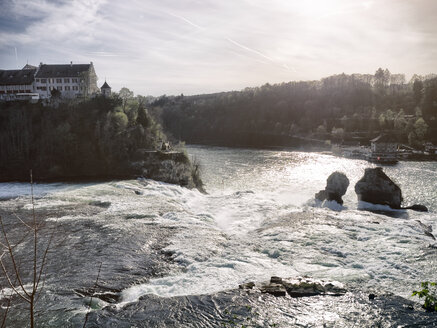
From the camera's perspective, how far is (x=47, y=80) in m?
74.9

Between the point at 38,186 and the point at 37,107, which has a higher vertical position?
the point at 37,107

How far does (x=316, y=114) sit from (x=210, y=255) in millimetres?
132180

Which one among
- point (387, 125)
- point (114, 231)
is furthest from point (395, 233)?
point (387, 125)

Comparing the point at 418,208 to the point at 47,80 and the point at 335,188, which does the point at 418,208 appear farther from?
the point at 47,80

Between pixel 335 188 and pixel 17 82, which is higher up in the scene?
pixel 17 82

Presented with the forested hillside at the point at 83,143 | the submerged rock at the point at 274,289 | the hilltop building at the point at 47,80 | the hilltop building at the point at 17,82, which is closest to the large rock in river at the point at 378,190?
the forested hillside at the point at 83,143

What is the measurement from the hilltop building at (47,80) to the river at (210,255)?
123 ft

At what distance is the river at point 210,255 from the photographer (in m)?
15.8

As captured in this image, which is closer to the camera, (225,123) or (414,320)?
(414,320)

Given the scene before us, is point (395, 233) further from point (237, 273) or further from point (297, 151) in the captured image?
point (297, 151)

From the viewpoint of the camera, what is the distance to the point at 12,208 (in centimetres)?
3266

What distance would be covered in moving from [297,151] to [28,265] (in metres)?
79.5

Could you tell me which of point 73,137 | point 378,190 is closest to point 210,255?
point 378,190

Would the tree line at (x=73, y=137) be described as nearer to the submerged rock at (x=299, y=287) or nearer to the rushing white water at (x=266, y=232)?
the rushing white water at (x=266, y=232)
